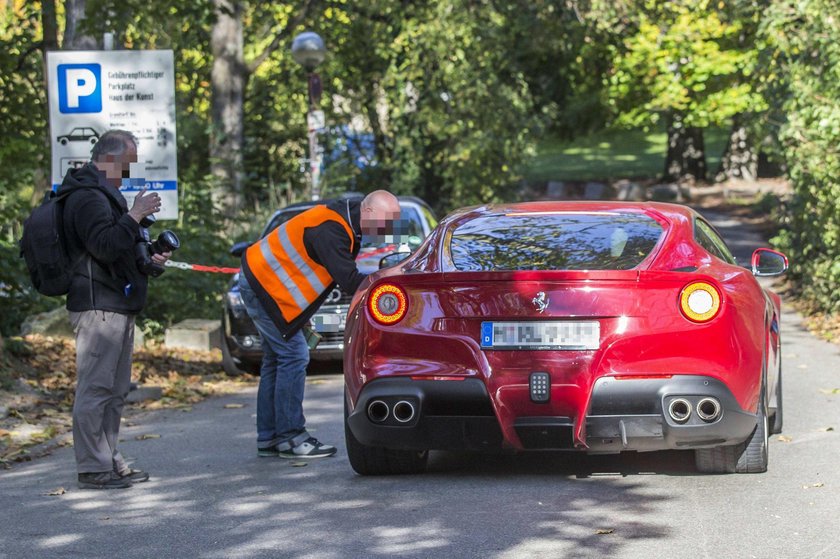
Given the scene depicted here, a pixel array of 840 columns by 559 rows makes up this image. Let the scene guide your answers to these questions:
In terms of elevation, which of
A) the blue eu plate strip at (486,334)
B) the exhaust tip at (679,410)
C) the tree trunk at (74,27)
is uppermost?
the tree trunk at (74,27)

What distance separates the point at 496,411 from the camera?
22.0 ft

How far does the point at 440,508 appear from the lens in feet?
21.4

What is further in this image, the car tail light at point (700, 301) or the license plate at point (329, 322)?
the license plate at point (329, 322)

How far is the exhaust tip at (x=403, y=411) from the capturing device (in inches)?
270

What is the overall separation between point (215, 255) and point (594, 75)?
29404mm

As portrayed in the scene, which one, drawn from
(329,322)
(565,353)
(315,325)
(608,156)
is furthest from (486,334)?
(608,156)

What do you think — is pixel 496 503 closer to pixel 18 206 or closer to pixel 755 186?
pixel 18 206

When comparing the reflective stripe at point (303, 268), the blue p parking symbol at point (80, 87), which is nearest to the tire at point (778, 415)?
the reflective stripe at point (303, 268)

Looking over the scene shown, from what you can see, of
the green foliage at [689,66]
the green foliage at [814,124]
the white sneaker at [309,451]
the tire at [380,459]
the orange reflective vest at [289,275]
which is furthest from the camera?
the green foliage at [689,66]

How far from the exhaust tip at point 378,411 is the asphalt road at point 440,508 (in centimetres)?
37

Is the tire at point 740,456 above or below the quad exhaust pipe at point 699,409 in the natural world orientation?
below

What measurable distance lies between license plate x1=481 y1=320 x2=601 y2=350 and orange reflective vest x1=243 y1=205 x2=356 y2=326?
1558 millimetres

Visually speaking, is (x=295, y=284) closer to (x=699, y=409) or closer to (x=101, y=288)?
(x=101, y=288)

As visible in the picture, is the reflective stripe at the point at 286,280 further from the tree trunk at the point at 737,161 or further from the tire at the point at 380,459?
the tree trunk at the point at 737,161
